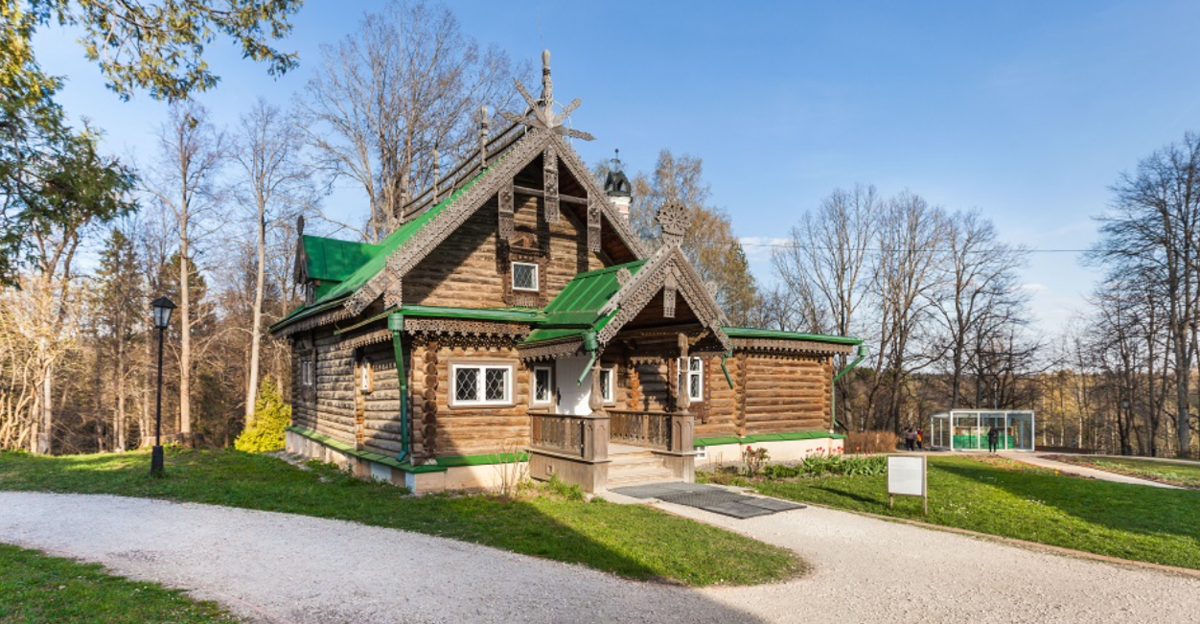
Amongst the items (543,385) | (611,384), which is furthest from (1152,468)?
(543,385)

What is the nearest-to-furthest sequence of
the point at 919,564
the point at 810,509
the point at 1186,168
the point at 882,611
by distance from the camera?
the point at 882,611
the point at 919,564
the point at 810,509
the point at 1186,168

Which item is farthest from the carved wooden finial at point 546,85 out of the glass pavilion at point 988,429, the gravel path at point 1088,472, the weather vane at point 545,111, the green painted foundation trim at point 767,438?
the glass pavilion at point 988,429

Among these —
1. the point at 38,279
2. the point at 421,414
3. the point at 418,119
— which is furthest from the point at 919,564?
the point at 38,279

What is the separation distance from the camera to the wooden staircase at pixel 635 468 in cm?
1390

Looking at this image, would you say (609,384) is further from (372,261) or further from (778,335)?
(372,261)

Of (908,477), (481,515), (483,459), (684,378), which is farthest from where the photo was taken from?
(684,378)

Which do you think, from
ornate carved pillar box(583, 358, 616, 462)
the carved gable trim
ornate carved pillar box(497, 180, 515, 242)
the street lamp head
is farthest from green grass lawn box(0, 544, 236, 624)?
ornate carved pillar box(497, 180, 515, 242)

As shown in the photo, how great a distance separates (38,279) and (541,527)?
2666 centimetres

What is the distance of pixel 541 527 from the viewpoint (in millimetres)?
9906

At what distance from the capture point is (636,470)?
47.0 ft

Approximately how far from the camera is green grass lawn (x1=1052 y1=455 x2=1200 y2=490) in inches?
742

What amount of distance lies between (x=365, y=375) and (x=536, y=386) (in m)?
4.11

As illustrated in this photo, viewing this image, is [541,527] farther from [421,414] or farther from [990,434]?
[990,434]

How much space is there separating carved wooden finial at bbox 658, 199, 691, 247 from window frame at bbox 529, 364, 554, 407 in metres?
4.25
